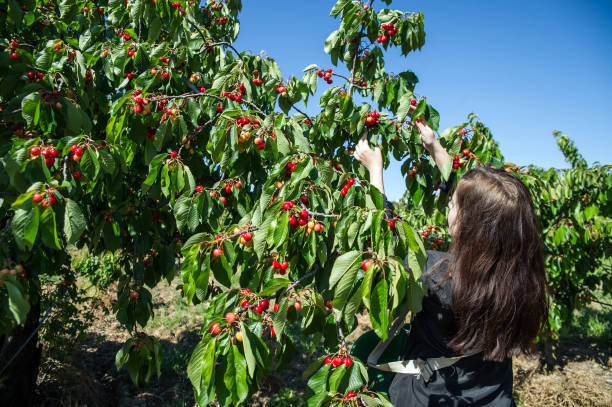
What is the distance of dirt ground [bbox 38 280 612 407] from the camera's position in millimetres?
3871

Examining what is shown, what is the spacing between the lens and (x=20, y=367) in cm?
339

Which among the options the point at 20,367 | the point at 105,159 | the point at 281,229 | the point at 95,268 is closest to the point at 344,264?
the point at 281,229

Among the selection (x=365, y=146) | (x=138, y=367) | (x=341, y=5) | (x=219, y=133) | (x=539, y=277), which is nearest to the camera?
(x=539, y=277)

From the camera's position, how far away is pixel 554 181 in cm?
439

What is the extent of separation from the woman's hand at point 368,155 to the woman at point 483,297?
54 centimetres

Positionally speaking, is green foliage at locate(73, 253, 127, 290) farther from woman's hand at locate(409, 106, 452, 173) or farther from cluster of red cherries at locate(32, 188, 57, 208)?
woman's hand at locate(409, 106, 452, 173)

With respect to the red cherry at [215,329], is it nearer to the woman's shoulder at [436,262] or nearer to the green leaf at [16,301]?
the green leaf at [16,301]

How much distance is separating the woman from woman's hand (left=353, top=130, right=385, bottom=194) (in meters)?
0.45

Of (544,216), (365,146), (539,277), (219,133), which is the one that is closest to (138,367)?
(219,133)

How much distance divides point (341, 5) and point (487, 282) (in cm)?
195

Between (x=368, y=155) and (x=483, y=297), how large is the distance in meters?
0.99

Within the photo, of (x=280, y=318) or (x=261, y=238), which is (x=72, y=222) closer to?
(x=261, y=238)

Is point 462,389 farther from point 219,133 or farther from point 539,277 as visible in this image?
point 219,133

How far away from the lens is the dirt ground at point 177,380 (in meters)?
3.87
